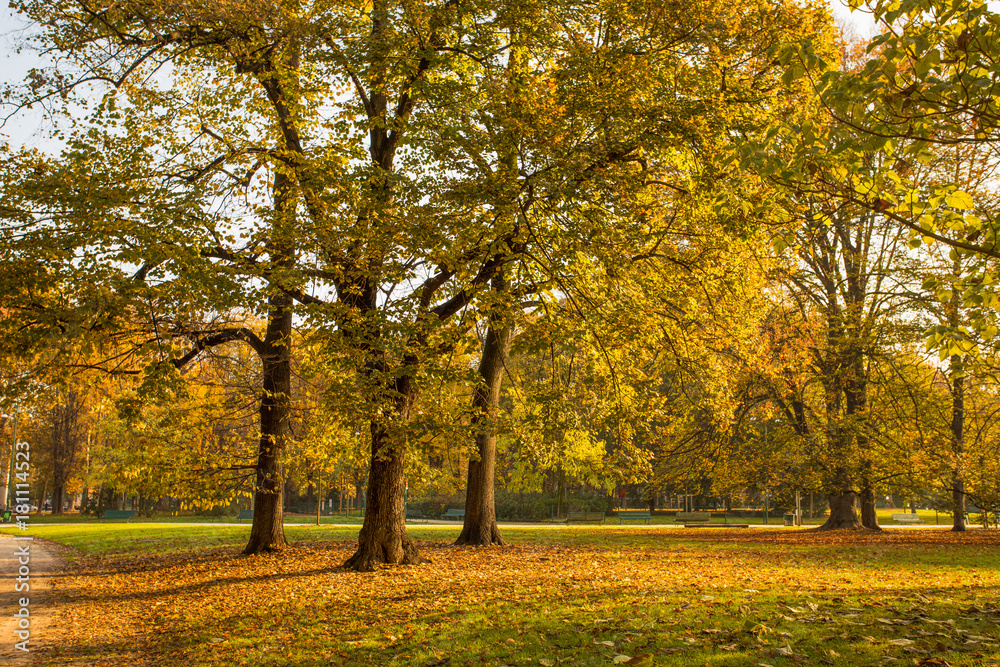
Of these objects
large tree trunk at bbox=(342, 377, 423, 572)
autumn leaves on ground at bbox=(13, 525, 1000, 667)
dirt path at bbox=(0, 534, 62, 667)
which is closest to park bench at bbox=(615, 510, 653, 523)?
autumn leaves on ground at bbox=(13, 525, 1000, 667)

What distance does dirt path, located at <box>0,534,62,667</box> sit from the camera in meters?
7.32

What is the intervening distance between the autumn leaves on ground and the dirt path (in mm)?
227

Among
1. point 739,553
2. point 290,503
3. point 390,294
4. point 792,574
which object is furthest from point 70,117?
point 290,503

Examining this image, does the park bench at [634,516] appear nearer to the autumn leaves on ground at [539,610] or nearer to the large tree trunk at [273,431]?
the autumn leaves on ground at [539,610]

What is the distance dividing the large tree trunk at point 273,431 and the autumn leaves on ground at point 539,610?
0.69 m

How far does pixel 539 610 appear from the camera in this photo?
8070mm

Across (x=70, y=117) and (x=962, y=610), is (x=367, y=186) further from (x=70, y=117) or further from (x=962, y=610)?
(x=962, y=610)

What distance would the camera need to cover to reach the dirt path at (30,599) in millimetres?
7316

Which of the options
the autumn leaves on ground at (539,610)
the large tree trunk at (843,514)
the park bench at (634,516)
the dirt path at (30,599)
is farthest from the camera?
the park bench at (634,516)

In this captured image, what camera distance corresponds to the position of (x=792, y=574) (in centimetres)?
1088

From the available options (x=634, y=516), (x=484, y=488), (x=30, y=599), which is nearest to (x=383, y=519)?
(x=484, y=488)

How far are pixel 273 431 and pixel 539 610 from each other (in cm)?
864

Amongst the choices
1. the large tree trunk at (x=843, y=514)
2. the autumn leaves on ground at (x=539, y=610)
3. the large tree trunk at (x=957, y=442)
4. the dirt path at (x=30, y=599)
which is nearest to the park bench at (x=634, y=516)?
the large tree trunk at (x=843, y=514)

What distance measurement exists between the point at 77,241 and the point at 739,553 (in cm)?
1406
